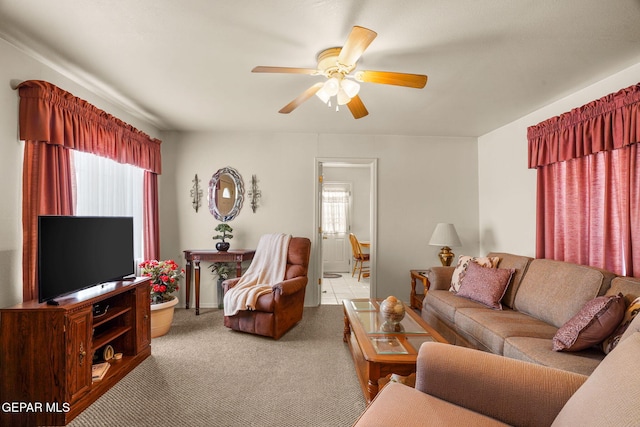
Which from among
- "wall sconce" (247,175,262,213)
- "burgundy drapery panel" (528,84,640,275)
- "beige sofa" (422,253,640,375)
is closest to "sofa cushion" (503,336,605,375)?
"beige sofa" (422,253,640,375)

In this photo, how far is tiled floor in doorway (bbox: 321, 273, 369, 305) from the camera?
16.0 ft

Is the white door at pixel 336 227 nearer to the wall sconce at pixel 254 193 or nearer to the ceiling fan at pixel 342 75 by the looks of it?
the wall sconce at pixel 254 193

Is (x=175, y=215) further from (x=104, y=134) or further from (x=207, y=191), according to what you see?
(x=104, y=134)

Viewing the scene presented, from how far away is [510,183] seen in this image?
12.3 ft

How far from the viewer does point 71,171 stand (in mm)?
2486

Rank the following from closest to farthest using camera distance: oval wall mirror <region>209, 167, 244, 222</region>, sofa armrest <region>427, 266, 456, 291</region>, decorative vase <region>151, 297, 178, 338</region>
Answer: decorative vase <region>151, 297, 178, 338</region>
sofa armrest <region>427, 266, 456, 291</region>
oval wall mirror <region>209, 167, 244, 222</region>

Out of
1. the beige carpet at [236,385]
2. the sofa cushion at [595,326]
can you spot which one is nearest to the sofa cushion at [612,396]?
the sofa cushion at [595,326]

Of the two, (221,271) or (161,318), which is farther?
(221,271)

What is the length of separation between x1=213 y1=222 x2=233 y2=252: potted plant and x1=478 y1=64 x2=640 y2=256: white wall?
348 centimetres

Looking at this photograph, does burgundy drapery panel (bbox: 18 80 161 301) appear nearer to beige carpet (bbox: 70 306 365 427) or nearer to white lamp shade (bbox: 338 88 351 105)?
beige carpet (bbox: 70 306 365 427)

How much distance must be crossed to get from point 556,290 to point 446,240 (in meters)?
1.56

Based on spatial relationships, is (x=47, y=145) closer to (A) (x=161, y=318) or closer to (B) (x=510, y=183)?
(A) (x=161, y=318)

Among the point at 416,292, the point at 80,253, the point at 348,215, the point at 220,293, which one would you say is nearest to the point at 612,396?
the point at 80,253

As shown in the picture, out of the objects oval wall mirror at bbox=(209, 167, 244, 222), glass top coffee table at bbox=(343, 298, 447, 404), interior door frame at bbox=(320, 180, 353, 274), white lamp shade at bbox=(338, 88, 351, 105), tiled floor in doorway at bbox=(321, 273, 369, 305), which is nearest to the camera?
glass top coffee table at bbox=(343, 298, 447, 404)
